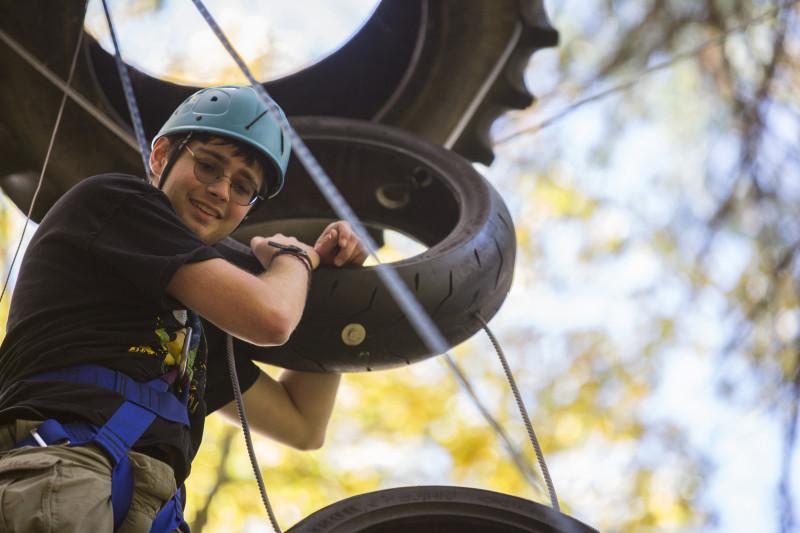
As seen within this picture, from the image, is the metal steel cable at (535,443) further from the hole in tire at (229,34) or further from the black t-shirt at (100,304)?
the hole in tire at (229,34)

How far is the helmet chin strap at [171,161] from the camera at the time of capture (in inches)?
91.3

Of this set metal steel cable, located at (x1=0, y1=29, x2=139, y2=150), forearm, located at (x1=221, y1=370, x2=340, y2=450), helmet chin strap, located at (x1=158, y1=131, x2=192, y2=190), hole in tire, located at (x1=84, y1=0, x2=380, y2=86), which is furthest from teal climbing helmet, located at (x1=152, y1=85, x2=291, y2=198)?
hole in tire, located at (x1=84, y1=0, x2=380, y2=86)

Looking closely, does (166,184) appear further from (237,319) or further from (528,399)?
(528,399)

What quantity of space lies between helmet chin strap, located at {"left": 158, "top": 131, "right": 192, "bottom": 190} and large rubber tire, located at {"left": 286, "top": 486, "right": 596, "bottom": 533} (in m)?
0.80

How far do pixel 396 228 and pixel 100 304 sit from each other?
168cm

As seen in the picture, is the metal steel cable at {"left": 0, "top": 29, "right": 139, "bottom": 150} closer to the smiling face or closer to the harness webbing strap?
the smiling face

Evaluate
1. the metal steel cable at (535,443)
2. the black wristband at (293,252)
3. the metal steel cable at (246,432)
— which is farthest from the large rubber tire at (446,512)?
the black wristband at (293,252)

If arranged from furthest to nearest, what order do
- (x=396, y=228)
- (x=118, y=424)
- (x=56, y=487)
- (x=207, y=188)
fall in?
(x=396, y=228), (x=207, y=188), (x=118, y=424), (x=56, y=487)

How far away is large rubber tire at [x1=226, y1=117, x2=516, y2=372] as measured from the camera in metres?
2.67

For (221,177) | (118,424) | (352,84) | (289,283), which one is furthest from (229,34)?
(118,424)

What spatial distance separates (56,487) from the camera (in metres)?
1.77

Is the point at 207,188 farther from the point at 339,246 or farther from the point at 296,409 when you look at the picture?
the point at 296,409

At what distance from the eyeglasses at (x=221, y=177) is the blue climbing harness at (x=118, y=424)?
1.62 ft

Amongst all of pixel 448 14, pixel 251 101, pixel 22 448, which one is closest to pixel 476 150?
pixel 448 14
